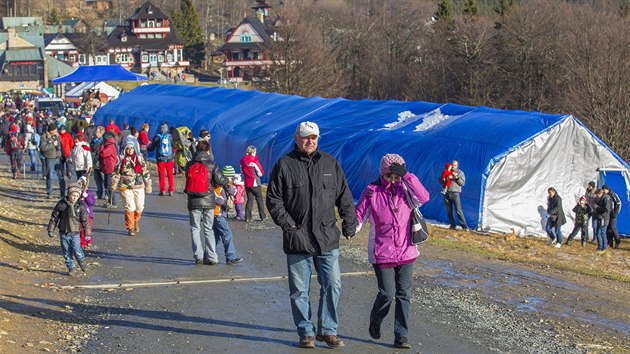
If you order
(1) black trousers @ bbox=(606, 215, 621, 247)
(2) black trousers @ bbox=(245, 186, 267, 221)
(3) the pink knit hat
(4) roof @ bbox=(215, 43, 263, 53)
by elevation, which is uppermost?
(4) roof @ bbox=(215, 43, 263, 53)

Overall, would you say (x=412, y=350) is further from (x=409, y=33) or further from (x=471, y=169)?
(x=409, y=33)

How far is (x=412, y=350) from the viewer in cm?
920

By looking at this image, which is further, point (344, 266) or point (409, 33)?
point (409, 33)

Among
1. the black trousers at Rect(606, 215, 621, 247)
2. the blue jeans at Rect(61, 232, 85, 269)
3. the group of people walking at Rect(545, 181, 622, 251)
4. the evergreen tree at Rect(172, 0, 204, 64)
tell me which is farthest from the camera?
the evergreen tree at Rect(172, 0, 204, 64)

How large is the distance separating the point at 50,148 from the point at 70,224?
33.3 feet

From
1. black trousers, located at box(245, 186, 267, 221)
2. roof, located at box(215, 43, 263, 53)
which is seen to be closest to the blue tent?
black trousers, located at box(245, 186, 267, 221)

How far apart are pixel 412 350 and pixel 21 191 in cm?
1732

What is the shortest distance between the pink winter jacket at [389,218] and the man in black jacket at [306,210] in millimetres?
283

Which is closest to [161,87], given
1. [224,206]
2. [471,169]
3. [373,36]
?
[471,169]

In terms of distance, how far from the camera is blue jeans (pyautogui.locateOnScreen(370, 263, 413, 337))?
8.88 meters

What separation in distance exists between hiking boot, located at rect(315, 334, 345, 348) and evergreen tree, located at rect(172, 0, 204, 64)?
109 meters

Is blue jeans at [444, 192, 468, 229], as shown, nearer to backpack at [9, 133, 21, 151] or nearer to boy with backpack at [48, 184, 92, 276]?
boy with backpack at [48, 184, 92, 276]

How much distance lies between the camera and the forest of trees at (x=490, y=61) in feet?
164

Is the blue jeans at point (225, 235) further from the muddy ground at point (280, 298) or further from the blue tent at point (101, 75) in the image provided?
the blue tent at point (101, 75)
